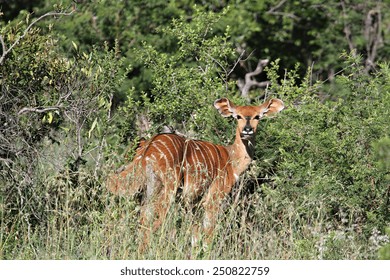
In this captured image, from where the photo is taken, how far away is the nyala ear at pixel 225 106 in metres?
7.95

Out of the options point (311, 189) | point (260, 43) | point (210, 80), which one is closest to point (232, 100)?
point (210, 80)

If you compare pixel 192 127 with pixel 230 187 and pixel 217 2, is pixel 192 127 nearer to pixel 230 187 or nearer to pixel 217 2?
pixel 230 187

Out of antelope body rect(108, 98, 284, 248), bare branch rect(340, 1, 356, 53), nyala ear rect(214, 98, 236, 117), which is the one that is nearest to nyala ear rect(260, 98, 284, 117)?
antelope body rect(108, 98, 284, 248)

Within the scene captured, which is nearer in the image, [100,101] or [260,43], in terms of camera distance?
[100,101]

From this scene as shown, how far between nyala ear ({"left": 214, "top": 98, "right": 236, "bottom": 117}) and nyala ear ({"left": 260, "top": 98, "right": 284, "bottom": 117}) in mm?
254

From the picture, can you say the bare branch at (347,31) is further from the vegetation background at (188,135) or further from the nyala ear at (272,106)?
the nyala ear at (272,106)

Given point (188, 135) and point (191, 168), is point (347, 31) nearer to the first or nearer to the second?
point (188, 135)

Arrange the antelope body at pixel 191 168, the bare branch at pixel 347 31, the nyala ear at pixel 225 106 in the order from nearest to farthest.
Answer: the antelope body at pixel 191 168, the nyala ear at pixel 225 106, the bare branch at pixel 347 31

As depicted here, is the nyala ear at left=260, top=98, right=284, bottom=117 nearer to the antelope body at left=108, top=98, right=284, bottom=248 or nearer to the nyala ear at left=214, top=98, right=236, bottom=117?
the antelope body at left=108, top=98, right=284, bottom=248

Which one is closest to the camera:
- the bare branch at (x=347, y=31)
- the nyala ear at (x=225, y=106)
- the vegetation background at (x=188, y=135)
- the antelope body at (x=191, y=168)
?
the vegetation background at (x=188, y=135)

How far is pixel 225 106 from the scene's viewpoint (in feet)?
26.2

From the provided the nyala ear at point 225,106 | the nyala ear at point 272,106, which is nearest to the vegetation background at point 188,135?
the nyala ear at point 272,106

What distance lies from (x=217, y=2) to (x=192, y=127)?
5018 millimetres
